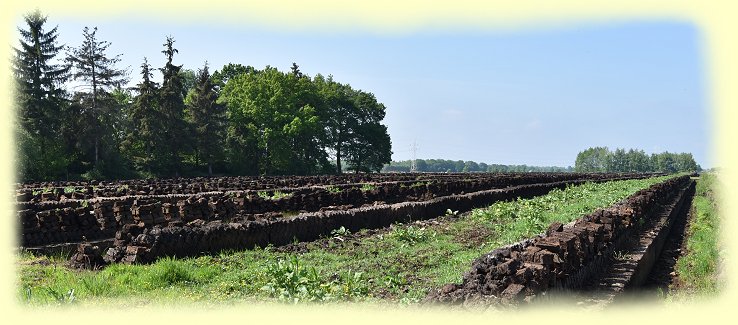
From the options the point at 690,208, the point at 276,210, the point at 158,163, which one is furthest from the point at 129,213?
the point at 158,163

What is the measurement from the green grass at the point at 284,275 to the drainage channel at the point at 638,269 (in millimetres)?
2081

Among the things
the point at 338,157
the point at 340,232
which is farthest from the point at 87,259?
the point at 338,157

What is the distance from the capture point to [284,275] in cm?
826

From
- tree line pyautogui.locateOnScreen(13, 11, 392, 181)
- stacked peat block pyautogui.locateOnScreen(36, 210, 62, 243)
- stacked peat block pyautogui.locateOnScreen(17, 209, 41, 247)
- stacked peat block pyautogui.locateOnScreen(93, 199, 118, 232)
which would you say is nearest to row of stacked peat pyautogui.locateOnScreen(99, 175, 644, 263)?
stacked peat block pyautogui.locateOnScreen(93, 199, 118, 232)

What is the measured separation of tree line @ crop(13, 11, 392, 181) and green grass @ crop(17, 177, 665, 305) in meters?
34.1

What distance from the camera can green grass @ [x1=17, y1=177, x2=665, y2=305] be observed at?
7754 mm

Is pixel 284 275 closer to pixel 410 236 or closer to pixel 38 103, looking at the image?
pixel 410 236

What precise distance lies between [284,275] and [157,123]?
47.6 metres

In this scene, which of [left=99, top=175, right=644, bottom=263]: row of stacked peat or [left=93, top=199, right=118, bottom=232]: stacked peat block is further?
[left=93, top=199, right=118, bottom=232]: stacked peat block

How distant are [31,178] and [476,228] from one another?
37.9 meters

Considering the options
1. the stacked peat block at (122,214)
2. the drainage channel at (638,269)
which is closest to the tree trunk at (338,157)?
the drainage channel at (638,269)

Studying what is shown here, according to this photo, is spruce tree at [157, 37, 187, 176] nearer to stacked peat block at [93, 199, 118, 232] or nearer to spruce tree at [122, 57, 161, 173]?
spruce tree at [122, 57, 161, 173]

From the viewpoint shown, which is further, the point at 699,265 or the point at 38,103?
the point at 38,103

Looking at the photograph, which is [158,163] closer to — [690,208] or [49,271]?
[690,208]
